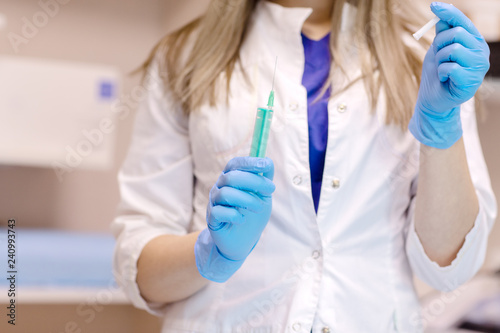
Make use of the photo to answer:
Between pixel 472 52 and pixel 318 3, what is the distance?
33 centimetres

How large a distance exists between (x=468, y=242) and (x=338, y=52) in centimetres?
33

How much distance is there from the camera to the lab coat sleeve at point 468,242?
33.9 inches

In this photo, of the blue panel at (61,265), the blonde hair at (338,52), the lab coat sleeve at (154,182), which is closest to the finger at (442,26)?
the blonde hair at (338,52)

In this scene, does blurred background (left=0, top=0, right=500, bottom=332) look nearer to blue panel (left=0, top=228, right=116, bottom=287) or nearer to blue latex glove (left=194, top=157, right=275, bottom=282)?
blue panel (left=0, top=228, right=116, bottom=287)

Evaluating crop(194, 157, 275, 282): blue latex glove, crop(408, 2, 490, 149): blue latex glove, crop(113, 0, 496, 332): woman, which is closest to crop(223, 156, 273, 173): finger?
crop(194, 157, 275, 282): blue latex glove

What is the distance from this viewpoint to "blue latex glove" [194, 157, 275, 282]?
0.70m

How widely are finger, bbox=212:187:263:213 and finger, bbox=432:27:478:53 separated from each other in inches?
11.2

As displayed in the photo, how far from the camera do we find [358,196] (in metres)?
0.87

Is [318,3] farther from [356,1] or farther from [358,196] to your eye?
[358,196]

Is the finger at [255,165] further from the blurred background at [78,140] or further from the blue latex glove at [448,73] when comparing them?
the blurred background at [78,140]

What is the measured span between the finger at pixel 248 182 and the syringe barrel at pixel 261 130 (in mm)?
38

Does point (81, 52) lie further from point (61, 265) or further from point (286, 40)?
point (286, 40)

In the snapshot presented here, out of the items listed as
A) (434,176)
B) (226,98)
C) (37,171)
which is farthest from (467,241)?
(37,171)

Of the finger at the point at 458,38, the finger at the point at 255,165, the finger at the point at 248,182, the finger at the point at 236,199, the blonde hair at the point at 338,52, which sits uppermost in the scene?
the finger at the point at 458,38
